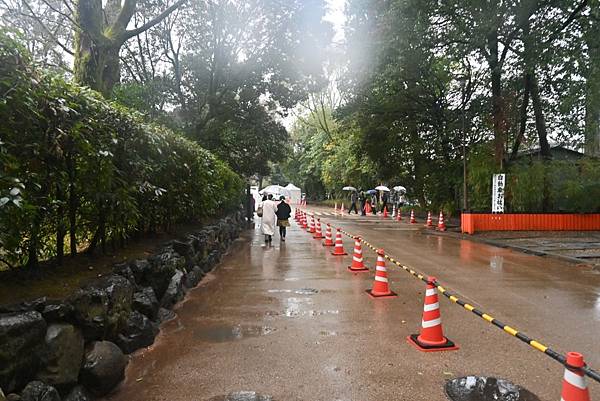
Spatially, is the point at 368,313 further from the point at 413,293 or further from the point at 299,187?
the point at 299,187

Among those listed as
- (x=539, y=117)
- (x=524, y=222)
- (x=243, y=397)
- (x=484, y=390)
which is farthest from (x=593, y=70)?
(x=243, y=397)

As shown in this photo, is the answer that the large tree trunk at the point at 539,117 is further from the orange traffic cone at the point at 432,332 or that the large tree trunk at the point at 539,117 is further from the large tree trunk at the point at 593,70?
the orange traffic cone at the point at 432,332

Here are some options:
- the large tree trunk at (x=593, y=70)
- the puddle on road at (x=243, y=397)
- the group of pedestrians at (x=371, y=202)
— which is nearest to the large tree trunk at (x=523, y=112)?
the large tree trunk at (x=593, y=70)

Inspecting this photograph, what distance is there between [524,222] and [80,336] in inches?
694

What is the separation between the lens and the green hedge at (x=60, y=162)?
3.39 meters

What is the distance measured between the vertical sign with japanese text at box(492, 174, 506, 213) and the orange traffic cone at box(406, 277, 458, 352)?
44.9 ft

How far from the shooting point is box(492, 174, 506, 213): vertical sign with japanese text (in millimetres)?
16969

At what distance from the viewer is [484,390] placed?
151 inches

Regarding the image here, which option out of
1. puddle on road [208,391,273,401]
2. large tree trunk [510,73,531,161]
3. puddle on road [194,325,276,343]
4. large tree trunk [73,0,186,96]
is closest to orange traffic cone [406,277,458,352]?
puddle on road [194,325,276,343]

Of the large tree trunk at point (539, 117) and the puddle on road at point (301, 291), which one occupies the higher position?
the large tree trunk at point (539, 117)

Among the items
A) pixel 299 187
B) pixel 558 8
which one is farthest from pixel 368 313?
pixel 299 187

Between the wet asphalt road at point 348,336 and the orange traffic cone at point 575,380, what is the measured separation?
4.52 ft

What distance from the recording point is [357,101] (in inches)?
922

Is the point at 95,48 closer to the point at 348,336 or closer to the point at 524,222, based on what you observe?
the point at 348,336
